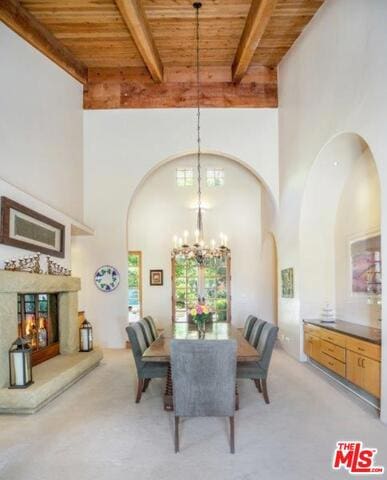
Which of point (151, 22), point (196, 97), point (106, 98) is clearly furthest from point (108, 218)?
point (151, 22)

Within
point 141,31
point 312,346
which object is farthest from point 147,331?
point 141,31

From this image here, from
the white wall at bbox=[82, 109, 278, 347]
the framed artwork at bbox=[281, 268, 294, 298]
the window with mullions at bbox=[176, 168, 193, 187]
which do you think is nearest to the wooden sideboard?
the framed artwork at bbox=[281, 268, 294, 298]

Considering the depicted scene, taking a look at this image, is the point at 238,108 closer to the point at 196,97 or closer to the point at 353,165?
the point at 196,97

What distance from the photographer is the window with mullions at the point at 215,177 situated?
9805 mm

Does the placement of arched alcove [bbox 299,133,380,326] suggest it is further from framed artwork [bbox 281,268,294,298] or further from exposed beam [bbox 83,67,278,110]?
exposed beam [bbox 83,67,278,110]

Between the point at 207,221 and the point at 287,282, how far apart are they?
11.3 ft

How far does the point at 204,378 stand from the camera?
10.2 feet

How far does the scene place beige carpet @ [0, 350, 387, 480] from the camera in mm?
2824

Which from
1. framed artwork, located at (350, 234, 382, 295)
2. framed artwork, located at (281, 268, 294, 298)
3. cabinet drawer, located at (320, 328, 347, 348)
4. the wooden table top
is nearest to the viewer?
the wooden table top

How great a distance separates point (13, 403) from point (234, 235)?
6703 millimetres

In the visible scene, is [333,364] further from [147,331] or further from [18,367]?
[18,367]

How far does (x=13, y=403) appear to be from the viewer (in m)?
3.93

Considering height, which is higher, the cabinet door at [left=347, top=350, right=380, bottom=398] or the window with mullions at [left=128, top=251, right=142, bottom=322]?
the window with mullions at [left=128, top=251, right=142, bottom=322]

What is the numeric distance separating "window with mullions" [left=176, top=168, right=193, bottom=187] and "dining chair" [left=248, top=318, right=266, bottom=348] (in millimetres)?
5451
